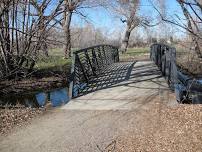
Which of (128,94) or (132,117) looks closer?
(132,117)

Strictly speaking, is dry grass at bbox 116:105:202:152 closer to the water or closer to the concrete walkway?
the concrete walkway

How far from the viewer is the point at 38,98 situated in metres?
11.5

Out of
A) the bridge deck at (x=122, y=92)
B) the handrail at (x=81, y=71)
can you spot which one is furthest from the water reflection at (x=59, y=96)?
the bridge deck at (x=122, y=92)

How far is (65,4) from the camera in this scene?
38.5 feet

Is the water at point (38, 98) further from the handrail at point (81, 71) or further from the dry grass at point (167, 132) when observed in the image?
the dry grass at point (167, 132)

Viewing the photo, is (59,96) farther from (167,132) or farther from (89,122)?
(167,132)

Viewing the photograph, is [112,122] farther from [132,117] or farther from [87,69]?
[87,69]

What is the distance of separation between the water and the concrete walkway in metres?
1.42

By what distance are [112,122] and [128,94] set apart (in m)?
2.78

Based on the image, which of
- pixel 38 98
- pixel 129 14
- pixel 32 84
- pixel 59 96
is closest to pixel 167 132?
pixel 59 96

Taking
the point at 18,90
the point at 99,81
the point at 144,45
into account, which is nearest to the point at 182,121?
the point at 99,81

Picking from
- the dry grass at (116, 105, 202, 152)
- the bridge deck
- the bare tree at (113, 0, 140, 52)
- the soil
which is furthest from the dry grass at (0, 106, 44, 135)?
the bare tree at (113, 0, 140, 52)

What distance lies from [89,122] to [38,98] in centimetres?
465


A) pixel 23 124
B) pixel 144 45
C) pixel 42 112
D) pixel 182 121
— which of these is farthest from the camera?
pixel 144 45
